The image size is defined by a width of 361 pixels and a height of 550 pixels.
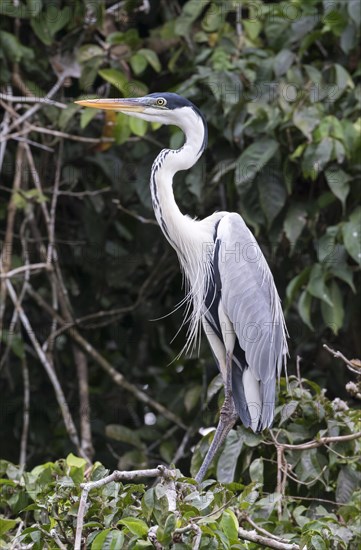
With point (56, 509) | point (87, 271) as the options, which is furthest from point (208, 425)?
point (56, 509)

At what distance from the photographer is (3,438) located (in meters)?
5.44

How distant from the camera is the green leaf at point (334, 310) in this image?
4.45m

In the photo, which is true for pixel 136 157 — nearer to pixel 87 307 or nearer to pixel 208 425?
pixel 87 307

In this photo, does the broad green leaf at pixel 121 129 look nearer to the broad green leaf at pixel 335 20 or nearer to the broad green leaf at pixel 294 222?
the broad green leaf at pixel 294 222

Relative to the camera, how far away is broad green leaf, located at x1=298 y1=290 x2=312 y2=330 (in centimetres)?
436

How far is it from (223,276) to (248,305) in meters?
0.15

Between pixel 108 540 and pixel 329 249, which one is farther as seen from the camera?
pixel 329 249

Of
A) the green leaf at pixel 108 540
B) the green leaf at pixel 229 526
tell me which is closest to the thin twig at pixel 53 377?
the green leaf at pixel 229 526

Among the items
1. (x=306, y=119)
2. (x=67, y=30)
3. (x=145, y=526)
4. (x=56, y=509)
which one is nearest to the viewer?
(x=145, y=526)

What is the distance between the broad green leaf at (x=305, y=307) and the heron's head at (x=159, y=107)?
90 cm

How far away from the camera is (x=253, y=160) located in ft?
15.0

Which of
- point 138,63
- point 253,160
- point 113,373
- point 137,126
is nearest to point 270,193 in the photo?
point 253,160

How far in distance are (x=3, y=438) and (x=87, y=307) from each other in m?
0.81

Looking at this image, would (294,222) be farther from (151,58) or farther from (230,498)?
(230,498)
